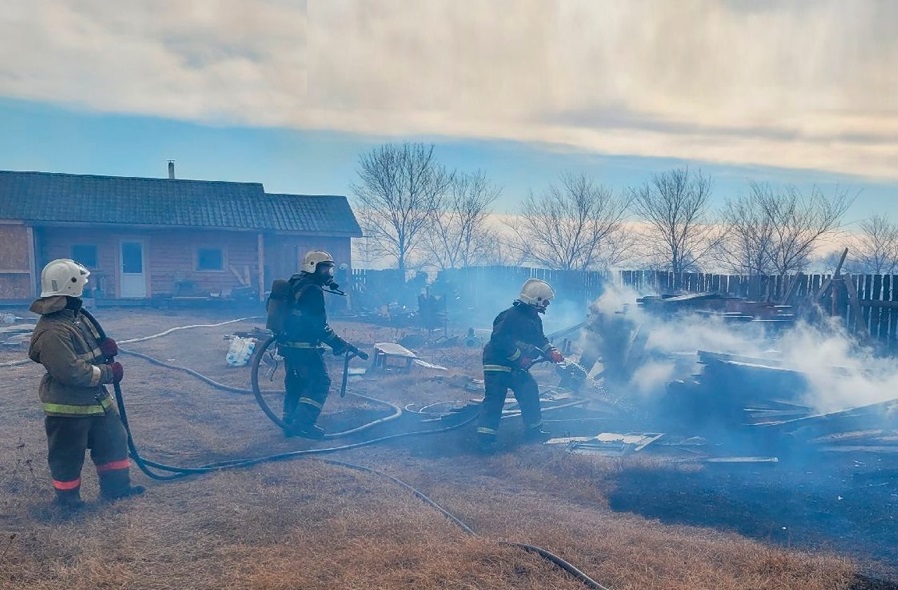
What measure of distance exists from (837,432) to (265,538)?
564 centimetres

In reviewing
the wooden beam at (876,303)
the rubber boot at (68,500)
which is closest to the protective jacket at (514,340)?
the rubber boot at (68,500)

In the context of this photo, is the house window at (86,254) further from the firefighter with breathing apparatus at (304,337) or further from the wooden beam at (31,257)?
the firefighter with breathing apparatus at (304,337)

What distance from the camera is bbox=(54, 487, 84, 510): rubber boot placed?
5.21 m

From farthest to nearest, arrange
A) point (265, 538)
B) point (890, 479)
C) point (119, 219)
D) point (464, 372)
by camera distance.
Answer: point (119, 219), point (464, 372), point (890, 479), point (265, 538)

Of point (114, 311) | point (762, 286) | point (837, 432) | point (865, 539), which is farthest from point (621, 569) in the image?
point (114, 311)

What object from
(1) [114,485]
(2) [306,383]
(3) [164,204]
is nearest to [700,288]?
(2) [306,383]

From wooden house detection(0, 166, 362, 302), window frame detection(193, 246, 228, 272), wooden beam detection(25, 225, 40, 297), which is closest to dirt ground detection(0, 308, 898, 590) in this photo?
wooden beam detection(25, 225, 40, 297)

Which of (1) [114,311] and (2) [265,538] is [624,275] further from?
(1) [114,311]

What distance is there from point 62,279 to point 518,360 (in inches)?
179

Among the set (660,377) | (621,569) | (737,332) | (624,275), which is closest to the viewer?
(621,569)

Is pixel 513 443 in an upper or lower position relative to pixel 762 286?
lower

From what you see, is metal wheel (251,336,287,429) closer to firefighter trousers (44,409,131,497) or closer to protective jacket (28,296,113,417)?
firefighter trousers (44,409,131,497)

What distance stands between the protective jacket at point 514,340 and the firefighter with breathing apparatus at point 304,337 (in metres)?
1.79

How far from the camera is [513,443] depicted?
24.8 ft
